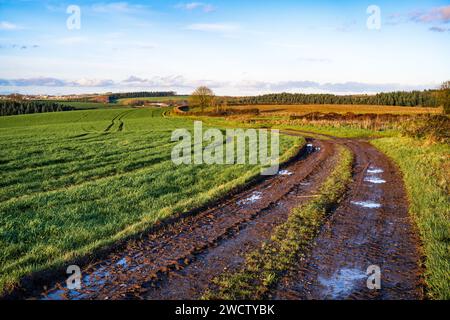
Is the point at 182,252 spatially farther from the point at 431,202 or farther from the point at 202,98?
the point at 202,98

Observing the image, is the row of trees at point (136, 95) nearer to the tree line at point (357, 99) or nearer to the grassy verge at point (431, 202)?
the tree line at point (357, 99)

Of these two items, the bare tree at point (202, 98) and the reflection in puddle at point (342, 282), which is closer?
the reflection in puddle at point (342, 282)

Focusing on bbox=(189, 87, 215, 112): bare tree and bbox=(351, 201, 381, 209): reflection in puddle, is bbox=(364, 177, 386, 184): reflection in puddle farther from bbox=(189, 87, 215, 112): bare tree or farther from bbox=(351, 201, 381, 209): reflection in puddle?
bbox=(189, 87, 215, 112): bare tree

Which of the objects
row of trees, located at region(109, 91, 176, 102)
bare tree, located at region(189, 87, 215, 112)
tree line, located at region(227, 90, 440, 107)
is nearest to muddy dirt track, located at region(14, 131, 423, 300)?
bare tree, located at region(189, 87, 215, 112)

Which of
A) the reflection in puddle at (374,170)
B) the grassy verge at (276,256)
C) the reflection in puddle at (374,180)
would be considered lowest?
the grassy verge at (276,256)

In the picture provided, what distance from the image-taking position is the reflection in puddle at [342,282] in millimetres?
5441

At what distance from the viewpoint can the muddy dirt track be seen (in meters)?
5.55

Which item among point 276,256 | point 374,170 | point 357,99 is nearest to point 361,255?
point 276,256

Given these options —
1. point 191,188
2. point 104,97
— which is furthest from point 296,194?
point 104,97

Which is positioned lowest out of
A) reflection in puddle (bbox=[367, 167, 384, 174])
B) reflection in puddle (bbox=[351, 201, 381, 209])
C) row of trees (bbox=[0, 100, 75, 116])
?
reflection in puddle (bbox=[351, 201, 381, 209])

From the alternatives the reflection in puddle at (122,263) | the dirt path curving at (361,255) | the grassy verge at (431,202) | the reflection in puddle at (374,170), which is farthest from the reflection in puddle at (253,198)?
the reflection in puddle at (374,170)

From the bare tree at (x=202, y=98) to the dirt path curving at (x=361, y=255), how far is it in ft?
251

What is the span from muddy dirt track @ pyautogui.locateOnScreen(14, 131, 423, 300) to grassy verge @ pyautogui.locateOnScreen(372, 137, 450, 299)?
26 centimetres

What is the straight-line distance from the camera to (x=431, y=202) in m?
9.98
